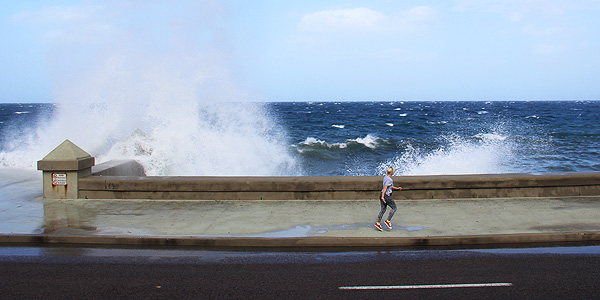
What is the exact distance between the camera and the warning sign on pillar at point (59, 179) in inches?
423

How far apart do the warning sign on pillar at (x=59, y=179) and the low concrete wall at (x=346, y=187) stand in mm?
350

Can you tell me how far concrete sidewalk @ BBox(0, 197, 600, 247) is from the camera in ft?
25.4

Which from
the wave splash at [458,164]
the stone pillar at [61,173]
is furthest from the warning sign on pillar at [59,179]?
the wave splash at [458,164]

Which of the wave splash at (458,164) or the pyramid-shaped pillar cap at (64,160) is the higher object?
the pyramid-shaped pillar cap at (64,160)

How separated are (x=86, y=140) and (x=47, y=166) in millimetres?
9181

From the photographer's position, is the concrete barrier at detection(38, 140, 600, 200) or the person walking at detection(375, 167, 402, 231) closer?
the person walking at detection(375, 167, 402, 231)

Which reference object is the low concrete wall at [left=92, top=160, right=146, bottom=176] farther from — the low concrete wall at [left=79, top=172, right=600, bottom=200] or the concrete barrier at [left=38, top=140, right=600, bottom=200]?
the low concrete wall at [left=79, top=172, right=600, bottom=200]

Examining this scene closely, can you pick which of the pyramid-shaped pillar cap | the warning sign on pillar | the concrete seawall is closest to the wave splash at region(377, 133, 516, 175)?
the concrete seawall

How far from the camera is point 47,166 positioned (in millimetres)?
10664

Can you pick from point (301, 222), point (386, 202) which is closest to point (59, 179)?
point (301, 222)

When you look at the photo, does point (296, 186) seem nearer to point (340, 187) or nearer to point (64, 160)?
point (340, 187)

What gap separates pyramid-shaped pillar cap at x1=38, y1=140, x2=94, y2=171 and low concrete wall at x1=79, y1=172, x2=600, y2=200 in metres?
0.39

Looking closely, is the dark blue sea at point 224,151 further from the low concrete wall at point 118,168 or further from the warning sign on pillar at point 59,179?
the warning sign on pillar at point 59,179

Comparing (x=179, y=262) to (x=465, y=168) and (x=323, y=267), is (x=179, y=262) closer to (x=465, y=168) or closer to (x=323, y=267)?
(x=323, y=267)
